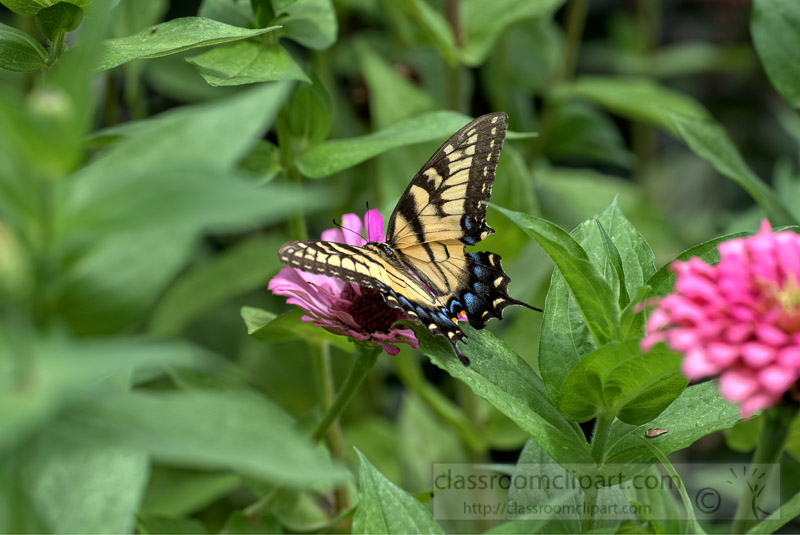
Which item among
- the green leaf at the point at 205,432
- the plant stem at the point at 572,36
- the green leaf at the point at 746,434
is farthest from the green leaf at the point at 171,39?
the plant stem at the point at 572,36

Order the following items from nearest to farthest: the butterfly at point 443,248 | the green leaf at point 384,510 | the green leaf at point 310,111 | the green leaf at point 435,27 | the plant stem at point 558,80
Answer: the green leaf at point 384,510
the butterfly at point 443,248
the green leaf at point 310,111
the green leaf at point 435,27
the plant stem at point 558,80

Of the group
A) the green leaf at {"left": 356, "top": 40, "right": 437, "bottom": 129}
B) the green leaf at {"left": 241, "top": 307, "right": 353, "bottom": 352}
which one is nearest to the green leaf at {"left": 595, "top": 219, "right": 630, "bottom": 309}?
the green leaf at {"left": 241, "top": 307, "right": 353, "bottom": 352}

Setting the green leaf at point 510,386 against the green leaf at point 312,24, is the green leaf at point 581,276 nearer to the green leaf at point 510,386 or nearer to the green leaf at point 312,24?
the green leaf at point 510,386

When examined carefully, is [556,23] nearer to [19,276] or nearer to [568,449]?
[568,449]

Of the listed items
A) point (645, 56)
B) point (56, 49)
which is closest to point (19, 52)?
point (56, 49)

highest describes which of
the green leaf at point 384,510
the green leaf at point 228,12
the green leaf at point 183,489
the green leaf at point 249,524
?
the green leaf at point 228,12

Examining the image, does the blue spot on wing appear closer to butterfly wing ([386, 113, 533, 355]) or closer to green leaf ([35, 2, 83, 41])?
butterfly wing ([386, 113, 533, 355])
